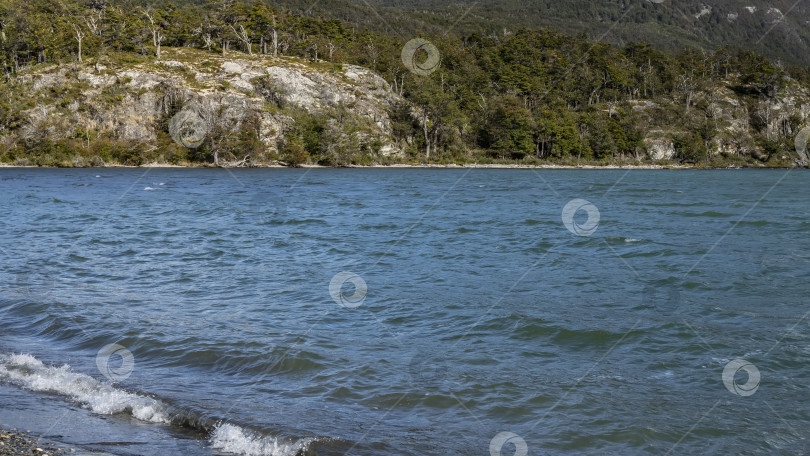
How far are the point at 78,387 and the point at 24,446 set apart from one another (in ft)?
6.80

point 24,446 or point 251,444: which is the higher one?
point 24,446

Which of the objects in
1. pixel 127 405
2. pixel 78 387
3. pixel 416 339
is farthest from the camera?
pixel 416 339

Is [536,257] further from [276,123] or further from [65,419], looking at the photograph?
[276,123]

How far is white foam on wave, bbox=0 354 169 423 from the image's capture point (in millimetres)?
7516

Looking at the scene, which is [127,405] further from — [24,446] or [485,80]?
[485,80]

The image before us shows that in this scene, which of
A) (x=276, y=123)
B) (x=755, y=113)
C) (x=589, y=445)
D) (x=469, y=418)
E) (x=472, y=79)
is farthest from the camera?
(x=755, y=113)

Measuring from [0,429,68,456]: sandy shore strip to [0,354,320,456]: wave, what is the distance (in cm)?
107

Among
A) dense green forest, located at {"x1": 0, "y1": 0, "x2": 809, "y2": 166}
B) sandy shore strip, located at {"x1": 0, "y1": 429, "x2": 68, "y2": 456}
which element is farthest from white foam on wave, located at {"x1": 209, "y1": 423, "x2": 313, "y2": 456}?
dense green forest, located at {"x1": 0, "y1": 0, "x2": 809, "y2": 166}

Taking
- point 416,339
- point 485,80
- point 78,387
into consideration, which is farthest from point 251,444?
point 485,80

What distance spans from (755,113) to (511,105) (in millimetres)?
67561

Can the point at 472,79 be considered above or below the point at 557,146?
above

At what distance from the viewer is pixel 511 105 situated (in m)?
116

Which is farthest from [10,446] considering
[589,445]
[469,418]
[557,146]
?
[557,146]

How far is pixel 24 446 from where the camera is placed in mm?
6148
